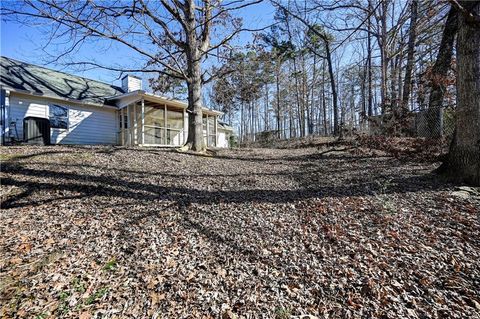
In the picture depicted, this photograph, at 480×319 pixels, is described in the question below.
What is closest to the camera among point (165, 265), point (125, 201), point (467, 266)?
point (467, 266)

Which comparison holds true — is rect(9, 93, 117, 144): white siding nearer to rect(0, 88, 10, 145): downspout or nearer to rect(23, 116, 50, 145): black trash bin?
rect(0, 88, 10, 145): downspout

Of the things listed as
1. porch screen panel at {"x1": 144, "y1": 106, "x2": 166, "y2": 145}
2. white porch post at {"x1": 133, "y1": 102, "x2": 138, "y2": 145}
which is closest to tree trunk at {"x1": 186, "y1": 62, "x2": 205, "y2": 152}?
white porch post at {"x1": 133, "y1": 102, "x2": 138, "y2": 145}

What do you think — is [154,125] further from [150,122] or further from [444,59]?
[444,59]

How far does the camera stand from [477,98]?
3.50 meters

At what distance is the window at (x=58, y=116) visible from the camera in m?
9.39

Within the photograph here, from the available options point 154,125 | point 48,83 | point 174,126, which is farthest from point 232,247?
point 174,126

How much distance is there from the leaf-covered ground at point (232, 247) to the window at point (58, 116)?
6537 millimetres

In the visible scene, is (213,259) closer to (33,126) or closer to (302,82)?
(33,126)

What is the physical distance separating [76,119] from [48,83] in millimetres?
1955

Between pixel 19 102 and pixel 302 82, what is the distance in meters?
19.5

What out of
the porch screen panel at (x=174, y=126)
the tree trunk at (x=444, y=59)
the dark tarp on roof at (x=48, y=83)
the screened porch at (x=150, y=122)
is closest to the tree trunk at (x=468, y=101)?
the tree trunk at (x=444, y=59)

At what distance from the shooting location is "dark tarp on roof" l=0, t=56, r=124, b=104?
28.9 feet

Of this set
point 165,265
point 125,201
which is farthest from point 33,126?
point 165,265

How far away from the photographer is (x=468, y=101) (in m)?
3.56
